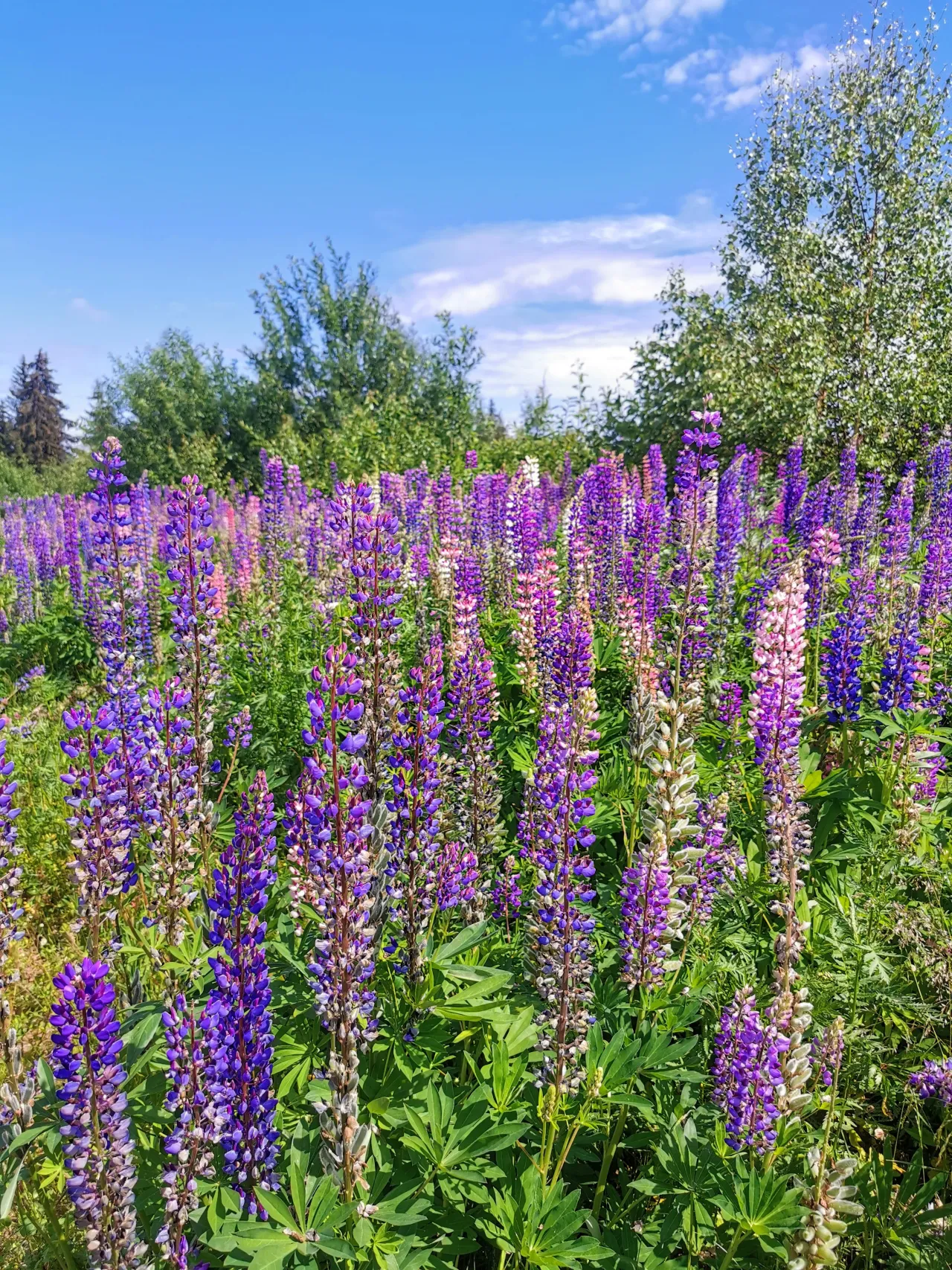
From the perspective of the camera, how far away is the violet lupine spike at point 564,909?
227 centimetres

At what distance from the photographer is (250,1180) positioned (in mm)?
2092

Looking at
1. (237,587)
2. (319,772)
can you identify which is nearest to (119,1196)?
(319,772)

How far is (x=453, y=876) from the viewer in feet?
9.38

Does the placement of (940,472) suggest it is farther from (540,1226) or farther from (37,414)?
(37,414)

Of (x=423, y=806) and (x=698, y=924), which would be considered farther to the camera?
(x=698, y=924)

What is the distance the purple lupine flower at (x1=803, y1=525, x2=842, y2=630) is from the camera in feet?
18.3

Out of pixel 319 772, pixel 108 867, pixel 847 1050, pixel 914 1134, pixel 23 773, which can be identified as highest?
pixel 319 772

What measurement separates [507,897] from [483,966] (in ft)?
2.18

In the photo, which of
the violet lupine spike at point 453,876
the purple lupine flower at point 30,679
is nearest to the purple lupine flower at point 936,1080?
the violet lupine spike at point 453,876

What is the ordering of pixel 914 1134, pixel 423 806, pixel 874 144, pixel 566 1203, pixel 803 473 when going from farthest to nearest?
pixel 874 144 < pixel 803 473 < pixel 914 1134 < pixel 423 806 < pixel 566 1203

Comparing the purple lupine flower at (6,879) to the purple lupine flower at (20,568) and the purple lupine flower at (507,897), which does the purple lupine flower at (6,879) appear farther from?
the purple lupine flower at (20,568)

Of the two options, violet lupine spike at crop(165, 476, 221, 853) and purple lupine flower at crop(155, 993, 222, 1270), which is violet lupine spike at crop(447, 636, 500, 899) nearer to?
violet lupine spike at crop(165, 476, 221, 853)

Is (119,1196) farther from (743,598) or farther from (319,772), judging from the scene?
(743,598)

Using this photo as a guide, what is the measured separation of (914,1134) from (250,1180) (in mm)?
2673
